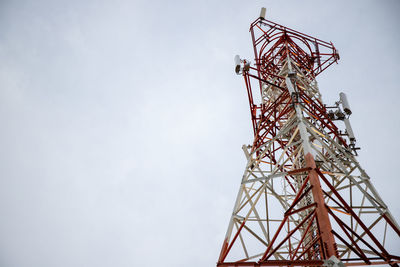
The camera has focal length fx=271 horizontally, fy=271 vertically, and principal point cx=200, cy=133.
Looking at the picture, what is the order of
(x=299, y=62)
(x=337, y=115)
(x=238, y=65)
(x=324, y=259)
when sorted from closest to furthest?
(x=324, y=259) → (x=337, y=115) → (x=238, y=65) → (x=299, y=62)

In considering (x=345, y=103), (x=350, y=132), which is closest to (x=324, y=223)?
(x=350, y=132)

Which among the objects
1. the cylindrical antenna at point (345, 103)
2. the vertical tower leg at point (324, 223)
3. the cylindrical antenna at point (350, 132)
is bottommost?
the vertical tower leg at point (324, 223)

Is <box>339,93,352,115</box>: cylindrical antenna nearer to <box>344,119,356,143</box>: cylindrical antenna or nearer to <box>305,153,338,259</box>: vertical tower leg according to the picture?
<box>344,119,356,143</box>: cylindrical antenna

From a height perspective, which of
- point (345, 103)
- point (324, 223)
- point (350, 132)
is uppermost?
point (345, 103)

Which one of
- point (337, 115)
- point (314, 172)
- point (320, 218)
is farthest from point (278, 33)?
point (320, 218)

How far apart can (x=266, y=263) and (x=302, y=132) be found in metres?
3.53

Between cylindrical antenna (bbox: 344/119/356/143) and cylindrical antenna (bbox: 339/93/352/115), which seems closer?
cylindrical antenna (bbox: 344/119/356/143)

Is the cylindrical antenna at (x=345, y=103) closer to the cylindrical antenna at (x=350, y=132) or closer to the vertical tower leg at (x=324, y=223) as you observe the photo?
the cylindrical antenna at (x=350, y=132)

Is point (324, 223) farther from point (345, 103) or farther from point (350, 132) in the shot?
point (345, 103)

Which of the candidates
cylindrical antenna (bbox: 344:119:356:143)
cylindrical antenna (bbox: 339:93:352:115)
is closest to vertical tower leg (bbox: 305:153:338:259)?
cylindrical antenna (bbox: 344:119:356:143)

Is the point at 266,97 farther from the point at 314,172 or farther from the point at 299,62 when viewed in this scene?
the point at 314,172

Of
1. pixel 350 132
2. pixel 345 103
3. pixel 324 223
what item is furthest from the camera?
pixel 345 103

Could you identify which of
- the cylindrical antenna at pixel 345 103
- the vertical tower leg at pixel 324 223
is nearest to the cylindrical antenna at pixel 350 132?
the cylindrical antenna at pixel 345 103

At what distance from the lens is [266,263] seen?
5.69 metres
